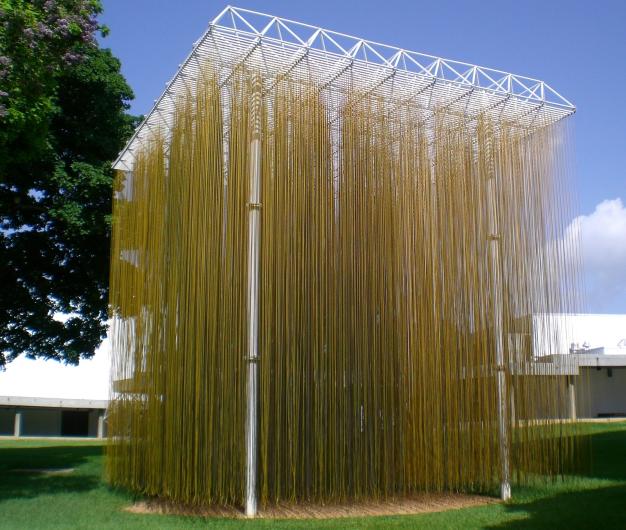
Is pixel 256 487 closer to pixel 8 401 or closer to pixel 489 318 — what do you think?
pixel 489 318

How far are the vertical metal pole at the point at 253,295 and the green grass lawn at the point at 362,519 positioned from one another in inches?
18.2

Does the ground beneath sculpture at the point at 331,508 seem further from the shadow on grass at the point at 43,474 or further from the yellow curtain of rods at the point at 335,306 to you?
the shadow on grass at the point at 43,474

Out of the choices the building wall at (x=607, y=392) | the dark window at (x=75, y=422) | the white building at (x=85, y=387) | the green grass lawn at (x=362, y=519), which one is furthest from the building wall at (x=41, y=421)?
the building wall at (x=607, y=392)

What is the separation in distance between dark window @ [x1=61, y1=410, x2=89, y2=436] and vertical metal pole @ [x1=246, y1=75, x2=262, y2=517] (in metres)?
22.2

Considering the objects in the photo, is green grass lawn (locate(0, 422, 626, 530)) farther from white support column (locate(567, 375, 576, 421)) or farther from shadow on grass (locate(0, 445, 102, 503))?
white support column (locate(567, 375, 576, 421))

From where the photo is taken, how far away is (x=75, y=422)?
27.5 meters

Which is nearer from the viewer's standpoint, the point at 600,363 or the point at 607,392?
the point at 600,363

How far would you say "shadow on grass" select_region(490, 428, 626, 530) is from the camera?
21.3 feet

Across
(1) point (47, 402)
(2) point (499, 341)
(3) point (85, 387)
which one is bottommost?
(1) point (47, 402)

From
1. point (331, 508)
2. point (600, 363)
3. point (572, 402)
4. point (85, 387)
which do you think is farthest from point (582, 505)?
point (85, 387)

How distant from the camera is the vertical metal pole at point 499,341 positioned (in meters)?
8.08

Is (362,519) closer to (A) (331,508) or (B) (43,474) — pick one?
(A) (331,508)

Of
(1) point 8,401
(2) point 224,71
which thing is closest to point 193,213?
(2) point 224,71

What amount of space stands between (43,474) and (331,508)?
6.17 metres
